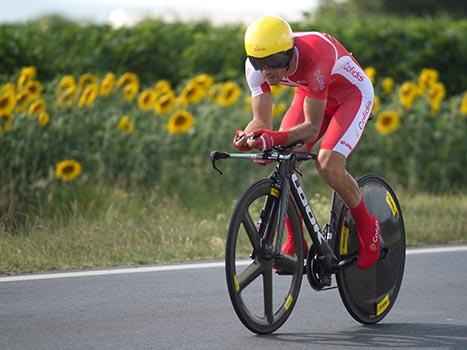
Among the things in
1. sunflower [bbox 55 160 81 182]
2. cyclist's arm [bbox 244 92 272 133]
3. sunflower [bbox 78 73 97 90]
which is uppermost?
cyclist's arm [bbox 244 92 272 133]

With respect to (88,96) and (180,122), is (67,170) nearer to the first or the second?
(88,96)

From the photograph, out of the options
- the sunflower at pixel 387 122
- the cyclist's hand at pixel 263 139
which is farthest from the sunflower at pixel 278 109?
the cyclist's hand at pixel 263 139

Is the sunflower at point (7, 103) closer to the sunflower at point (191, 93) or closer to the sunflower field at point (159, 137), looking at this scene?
the sunflower field at point (159, 137)

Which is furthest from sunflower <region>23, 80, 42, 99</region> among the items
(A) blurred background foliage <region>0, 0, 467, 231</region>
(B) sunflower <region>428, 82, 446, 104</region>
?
(B) sunflower <region>428, 82, 446, 104</region>

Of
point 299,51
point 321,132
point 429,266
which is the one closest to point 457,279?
point 429,266

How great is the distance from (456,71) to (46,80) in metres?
4.96

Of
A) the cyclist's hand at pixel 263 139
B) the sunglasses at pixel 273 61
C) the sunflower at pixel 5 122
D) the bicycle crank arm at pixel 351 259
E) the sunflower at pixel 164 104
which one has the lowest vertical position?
the bicycle crank arm at pixel 351 259

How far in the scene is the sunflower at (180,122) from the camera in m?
11.9

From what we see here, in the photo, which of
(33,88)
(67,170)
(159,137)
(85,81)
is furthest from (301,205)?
(85,81)

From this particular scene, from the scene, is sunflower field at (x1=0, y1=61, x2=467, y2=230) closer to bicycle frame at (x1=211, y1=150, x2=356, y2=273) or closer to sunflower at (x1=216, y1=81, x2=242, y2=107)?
sunflower at (x1=216, y1=81, x2=242, y2=107)

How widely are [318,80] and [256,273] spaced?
1107 mm

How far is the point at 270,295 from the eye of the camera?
284 inches

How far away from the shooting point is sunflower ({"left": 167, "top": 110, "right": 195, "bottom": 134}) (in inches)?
467

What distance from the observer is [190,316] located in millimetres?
7816
